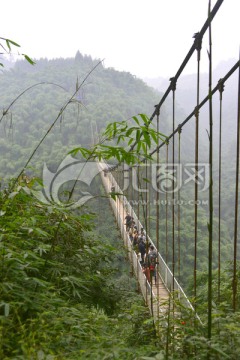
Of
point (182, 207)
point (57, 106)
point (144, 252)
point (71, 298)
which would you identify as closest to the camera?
point (71, 298)

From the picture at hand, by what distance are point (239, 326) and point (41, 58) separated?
161 feet

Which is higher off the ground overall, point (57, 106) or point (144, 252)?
point (57, 106)

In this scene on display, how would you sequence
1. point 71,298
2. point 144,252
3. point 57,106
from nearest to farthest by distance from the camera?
1. point 71,298
2. point 144,252
3. point 57,106

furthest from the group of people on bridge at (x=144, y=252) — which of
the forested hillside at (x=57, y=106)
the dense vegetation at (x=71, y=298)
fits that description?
the forested hillside at (x=57, y=106)

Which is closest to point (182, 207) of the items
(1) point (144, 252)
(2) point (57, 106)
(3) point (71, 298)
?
(2) point (57, 106)

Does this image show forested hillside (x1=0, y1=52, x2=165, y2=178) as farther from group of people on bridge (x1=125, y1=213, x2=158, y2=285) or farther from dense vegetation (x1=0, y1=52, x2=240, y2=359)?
dense vegetation (x1=0, y1=52, x2=240, y2=359)

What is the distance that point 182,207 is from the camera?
66.3 ft

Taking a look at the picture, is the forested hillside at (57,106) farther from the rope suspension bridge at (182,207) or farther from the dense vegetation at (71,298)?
the dense vegetation at (71,298)

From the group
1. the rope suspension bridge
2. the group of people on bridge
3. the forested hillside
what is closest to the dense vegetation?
the rope suspension bridge

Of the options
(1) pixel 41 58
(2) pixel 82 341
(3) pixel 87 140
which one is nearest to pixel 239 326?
(2) pixel 82 341

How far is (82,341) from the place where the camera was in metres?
1.10

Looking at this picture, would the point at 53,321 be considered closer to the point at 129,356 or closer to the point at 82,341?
the point at 82,341

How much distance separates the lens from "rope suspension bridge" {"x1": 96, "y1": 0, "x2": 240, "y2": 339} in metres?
1.35

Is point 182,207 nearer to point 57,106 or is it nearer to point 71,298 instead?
point 57,106
